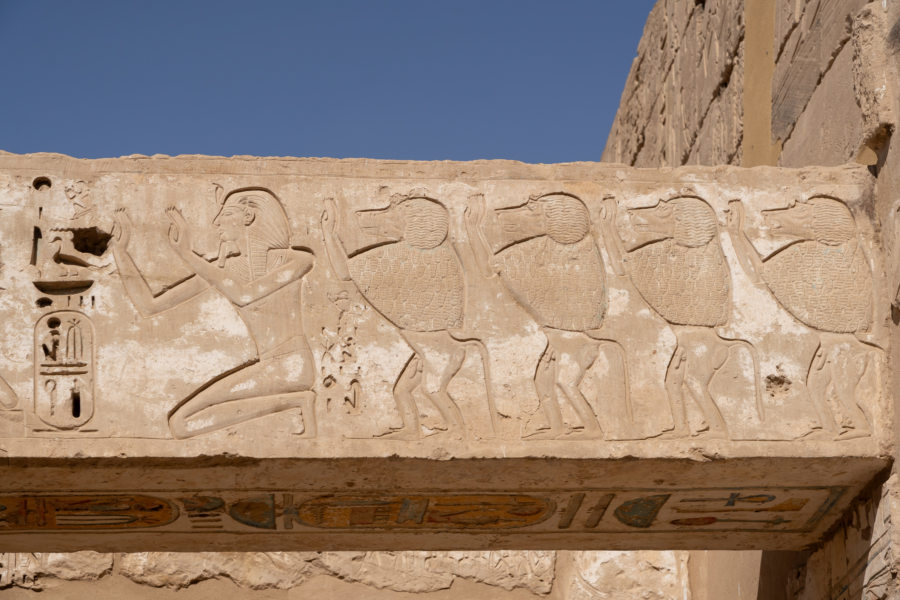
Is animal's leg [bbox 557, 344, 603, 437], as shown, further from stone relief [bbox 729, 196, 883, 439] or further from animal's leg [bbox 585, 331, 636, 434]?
stone relief [bbox 729, 196, 883, 439]

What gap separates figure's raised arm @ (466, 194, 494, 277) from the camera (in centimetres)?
411

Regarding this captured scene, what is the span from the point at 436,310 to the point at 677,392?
2.46 ft

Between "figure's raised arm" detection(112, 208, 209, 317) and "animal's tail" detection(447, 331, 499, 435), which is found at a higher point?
"figure's raised arm" detection(112, 208, 209, 317)

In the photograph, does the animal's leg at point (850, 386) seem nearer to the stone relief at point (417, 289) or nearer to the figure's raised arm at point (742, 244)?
the figure's raised arm at point (742, 244)

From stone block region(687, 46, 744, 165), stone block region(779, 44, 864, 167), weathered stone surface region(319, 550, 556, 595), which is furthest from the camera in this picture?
weathered stone surface region(319, 550, 556, 595)

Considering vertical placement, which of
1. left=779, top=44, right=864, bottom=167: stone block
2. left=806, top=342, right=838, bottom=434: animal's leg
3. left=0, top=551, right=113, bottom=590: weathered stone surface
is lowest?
left=806, top=342, right=838, bottom=434: animal's leg

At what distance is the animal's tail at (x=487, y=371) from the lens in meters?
3.94

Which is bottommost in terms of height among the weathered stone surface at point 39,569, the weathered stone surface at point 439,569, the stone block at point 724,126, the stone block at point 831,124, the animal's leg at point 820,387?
the animal's leg at point 820,387

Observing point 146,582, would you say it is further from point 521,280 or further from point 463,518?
point 521,280

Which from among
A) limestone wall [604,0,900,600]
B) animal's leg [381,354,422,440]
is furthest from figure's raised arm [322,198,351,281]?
limestone wall [604,0,900,600]

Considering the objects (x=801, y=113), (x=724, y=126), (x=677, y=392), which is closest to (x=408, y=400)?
(x=677, y=392)

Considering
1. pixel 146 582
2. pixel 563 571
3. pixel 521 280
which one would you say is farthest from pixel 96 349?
pixel 563 571

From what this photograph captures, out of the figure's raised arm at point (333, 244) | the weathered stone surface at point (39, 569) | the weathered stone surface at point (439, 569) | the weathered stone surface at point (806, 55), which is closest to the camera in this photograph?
the figure's raised arm at point (333, 244)

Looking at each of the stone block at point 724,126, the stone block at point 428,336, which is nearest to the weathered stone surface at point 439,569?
the stone block at point 724,126
